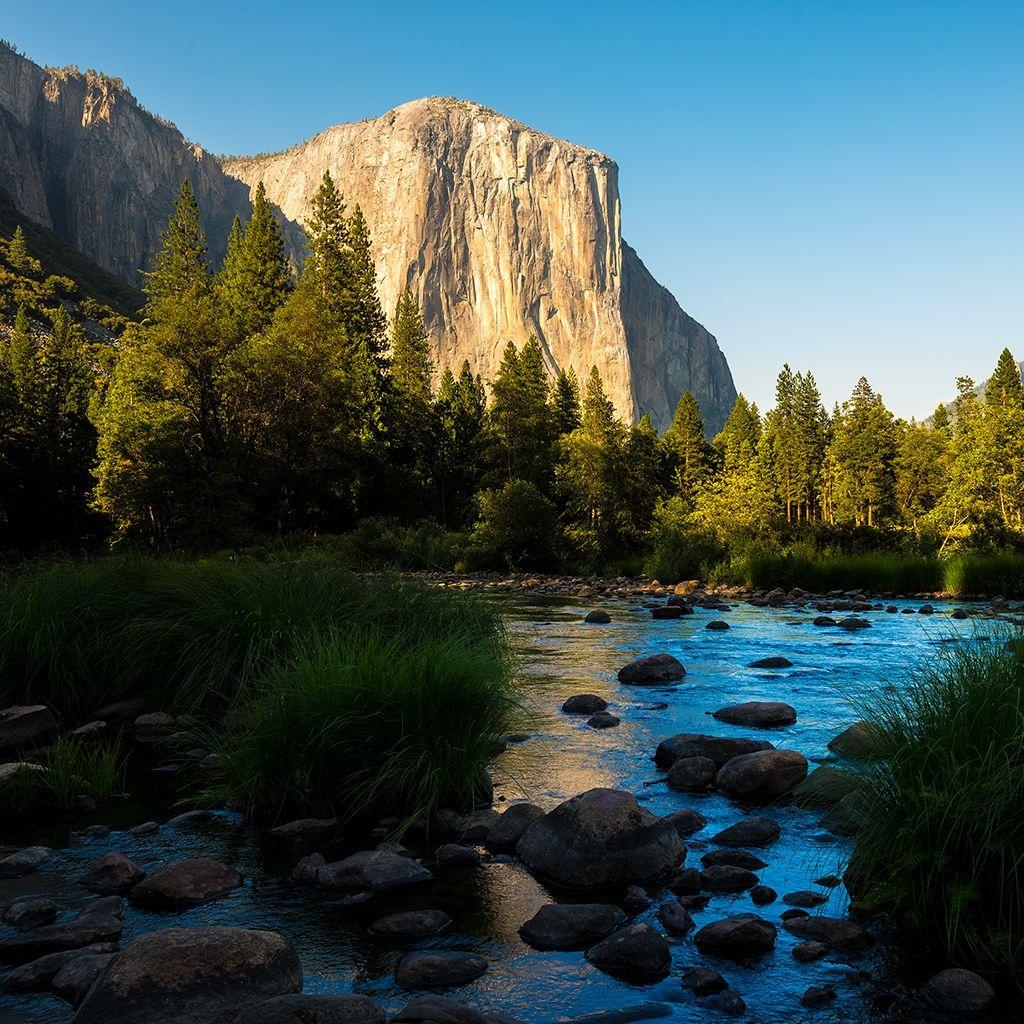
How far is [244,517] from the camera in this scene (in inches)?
1451

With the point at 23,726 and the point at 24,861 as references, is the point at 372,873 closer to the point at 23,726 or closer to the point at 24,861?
the point at 24,861

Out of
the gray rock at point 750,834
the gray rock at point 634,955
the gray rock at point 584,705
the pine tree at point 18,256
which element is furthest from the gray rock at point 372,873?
the pine tree at point 18,256

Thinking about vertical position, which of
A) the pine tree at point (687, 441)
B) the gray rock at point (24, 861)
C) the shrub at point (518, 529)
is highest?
the pine tree at point (687, 441)

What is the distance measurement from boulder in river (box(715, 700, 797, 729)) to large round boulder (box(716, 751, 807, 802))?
2.04 meters

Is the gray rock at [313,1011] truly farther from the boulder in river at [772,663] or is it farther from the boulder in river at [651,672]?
the boulder in river at [772,663]

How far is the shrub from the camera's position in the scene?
33625mm

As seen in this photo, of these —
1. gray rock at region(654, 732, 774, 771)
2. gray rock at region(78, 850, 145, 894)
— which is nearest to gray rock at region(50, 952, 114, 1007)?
gray rock at region(78, 850, 145, 894)

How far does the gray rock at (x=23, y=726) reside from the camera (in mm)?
6961

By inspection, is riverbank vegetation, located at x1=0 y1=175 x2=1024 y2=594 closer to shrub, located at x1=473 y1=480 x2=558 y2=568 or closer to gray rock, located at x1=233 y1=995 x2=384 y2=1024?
shrub, located at x1=473 y1=480 x2=558 y2=568

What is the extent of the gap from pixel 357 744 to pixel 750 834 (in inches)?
99.4

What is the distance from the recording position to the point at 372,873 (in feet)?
15.1

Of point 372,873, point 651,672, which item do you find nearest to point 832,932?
point 372,873

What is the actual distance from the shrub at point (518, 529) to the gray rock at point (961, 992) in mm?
30164

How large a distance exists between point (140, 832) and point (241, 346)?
1503 inches
